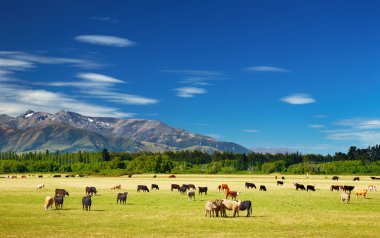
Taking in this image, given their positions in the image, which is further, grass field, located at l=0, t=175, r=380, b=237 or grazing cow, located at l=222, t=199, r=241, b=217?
grazing cow, located at l=222, t=199, r=241, b=217

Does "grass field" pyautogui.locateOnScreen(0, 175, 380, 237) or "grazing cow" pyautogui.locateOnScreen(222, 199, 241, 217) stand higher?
"grazing cow" pyautogui.locateOnScreen(222, 199, 241, 217)

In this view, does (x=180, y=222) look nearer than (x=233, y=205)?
Yes

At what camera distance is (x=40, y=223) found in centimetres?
3084

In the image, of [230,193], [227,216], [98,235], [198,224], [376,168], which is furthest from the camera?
[376,168]

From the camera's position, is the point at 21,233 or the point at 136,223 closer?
the point at 21,233

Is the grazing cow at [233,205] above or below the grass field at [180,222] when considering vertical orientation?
above

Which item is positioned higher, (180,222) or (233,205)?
(233,205)

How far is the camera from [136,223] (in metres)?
31.3

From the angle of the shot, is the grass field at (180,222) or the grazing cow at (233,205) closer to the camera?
the grass field at (180,222)

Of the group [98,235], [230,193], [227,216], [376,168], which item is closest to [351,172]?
[376,168]

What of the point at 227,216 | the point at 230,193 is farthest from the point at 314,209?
the point at 230,193

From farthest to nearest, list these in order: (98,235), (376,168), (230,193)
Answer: (376,168), (230,193), (98,235)

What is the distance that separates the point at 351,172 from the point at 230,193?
154 m

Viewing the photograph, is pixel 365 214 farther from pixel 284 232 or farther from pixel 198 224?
pixel 198 224
